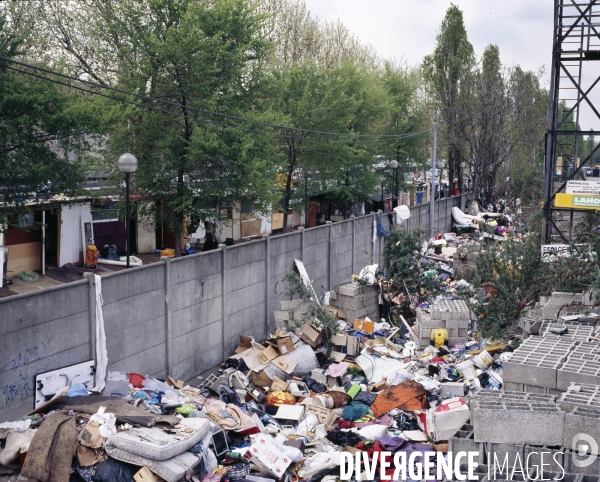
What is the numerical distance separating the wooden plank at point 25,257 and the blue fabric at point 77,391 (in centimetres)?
1343

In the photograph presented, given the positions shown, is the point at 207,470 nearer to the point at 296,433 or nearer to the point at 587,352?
the point at 296,433

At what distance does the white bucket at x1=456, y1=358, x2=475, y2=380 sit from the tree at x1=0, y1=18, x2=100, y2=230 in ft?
36.2

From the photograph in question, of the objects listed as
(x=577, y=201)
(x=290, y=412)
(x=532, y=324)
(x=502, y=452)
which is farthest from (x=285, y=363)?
(x=577, y=201)

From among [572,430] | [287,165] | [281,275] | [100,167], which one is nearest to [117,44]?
[100,167]

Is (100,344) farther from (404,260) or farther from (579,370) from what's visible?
(404,260)

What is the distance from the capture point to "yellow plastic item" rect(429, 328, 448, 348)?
13742 millimetres

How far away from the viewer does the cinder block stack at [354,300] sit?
16219 mm

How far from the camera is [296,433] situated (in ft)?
32.0

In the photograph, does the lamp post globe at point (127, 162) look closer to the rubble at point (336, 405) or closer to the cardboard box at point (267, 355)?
the rubble at point (336, 405)

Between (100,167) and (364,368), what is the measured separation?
11.4m

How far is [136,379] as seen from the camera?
10.4 meters

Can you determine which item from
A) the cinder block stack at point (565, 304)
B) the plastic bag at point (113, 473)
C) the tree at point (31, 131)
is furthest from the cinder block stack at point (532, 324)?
the tree at point (31, 131)

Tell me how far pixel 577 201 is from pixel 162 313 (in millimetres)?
10388

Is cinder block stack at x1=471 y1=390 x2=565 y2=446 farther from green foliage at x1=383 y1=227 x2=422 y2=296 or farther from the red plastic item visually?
green foliage at x1=383 y1=227 x2=422 y2=296
